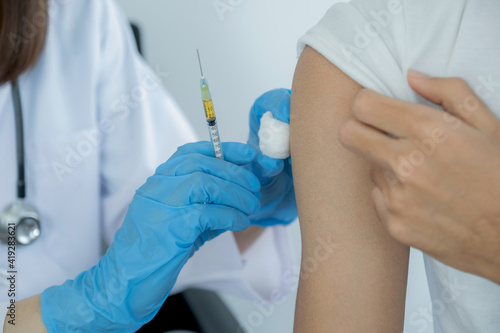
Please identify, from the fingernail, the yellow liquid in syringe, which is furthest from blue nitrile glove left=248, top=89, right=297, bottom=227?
the fingernail

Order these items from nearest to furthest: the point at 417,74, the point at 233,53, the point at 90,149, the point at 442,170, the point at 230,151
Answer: the point at 442,170 → the point at 417,74 → the point at 230,151 → the point at 90,149 → the point at 233,53

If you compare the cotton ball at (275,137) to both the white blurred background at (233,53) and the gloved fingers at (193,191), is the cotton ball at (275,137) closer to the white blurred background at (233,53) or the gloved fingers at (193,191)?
the gloved fingers at (193,191)

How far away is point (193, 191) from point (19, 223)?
453mm

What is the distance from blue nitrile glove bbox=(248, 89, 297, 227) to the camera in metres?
0.92

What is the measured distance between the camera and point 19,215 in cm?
107

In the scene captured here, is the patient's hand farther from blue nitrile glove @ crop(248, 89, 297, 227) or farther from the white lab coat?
the white lab coat

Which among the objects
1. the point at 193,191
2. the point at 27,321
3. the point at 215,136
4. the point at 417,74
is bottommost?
the point at 27,321

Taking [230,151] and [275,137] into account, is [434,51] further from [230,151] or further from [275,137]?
[230,151]

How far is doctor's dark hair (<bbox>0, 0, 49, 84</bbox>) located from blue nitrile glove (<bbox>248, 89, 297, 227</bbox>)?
1.76 ft

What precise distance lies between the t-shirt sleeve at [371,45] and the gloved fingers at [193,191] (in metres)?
0.33

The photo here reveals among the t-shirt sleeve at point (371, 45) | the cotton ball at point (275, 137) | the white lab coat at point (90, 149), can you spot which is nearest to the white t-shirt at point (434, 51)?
the t-shirt sleeve at point (371, 45)

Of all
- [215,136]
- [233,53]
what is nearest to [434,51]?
[215,136]

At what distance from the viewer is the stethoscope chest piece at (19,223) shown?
1.05 m

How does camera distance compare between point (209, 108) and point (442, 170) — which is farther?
point (209, 108)
